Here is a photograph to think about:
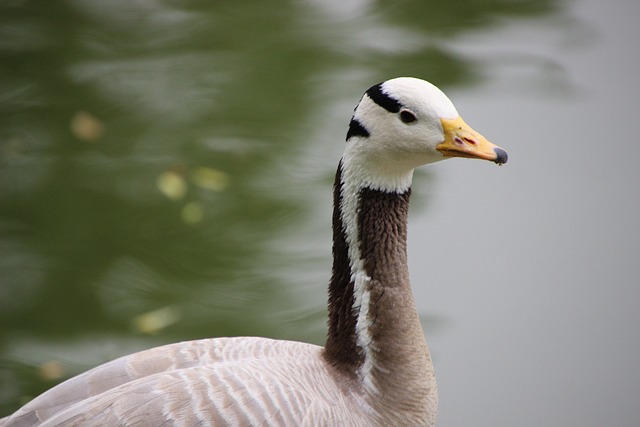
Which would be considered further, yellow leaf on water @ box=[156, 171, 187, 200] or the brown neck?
yellow leaf on water @ box=[156, 171, 187, 200]

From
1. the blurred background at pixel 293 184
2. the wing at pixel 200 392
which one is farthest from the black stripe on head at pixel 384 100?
the blurred background at pixel 293 184

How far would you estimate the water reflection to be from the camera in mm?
4113

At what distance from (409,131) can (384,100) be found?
0.12 metres

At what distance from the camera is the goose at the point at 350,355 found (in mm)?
2598

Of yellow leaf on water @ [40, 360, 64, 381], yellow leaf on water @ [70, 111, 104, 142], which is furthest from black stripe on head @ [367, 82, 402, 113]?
yellow leaf on water @ [70, 111, 104, 142]

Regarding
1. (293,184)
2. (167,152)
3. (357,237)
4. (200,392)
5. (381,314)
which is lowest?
(200,392)

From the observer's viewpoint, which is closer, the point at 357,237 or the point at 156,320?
the point at 357,237

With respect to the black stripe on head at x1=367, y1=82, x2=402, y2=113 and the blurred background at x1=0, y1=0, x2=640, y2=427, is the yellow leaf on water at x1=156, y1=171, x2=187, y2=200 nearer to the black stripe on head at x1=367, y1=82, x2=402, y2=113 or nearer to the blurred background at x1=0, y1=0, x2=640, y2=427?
the blurred background at x1=0, y1=0, x2=640, y2=427

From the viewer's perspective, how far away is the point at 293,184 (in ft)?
15.6

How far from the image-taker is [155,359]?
2818 mm

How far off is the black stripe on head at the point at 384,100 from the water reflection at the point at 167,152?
1561 mm

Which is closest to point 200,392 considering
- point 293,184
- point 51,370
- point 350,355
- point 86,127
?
point 350,355

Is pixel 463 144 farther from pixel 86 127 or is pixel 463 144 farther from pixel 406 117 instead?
pixel 86 127

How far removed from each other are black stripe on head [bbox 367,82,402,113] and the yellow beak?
0.48 ft
